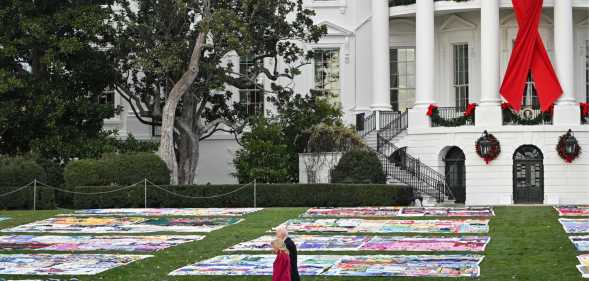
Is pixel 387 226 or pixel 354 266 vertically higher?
pixel 387 226

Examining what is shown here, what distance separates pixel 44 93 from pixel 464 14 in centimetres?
1756

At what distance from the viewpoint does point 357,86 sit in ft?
173

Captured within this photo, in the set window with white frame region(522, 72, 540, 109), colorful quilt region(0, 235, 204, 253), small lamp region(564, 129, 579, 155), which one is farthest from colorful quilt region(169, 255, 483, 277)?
window with white frame region(522, 72, 540, 109)

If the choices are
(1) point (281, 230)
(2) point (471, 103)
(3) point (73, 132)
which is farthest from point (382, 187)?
(1) point (281, 230)

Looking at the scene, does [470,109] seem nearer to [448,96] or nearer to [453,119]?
[453,119]

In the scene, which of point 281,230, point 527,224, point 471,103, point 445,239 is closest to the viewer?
point 281,230

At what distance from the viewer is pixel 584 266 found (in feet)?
79.2

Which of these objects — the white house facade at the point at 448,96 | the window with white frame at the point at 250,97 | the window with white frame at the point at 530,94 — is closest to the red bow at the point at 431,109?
the white house facade at the point at 448,96

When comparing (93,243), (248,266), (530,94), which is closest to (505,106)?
(530,94)

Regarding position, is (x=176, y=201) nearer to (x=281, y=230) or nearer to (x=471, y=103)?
(x=471, y=103)

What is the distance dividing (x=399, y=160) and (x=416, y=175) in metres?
2.07

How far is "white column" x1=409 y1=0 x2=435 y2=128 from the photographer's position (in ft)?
157

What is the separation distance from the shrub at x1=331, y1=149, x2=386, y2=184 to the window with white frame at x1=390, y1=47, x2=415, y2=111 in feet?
30.7

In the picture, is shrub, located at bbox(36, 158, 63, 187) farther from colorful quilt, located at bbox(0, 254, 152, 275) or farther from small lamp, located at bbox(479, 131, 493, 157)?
colorful quilt, located at bbox(0, 254, 152, 275)
